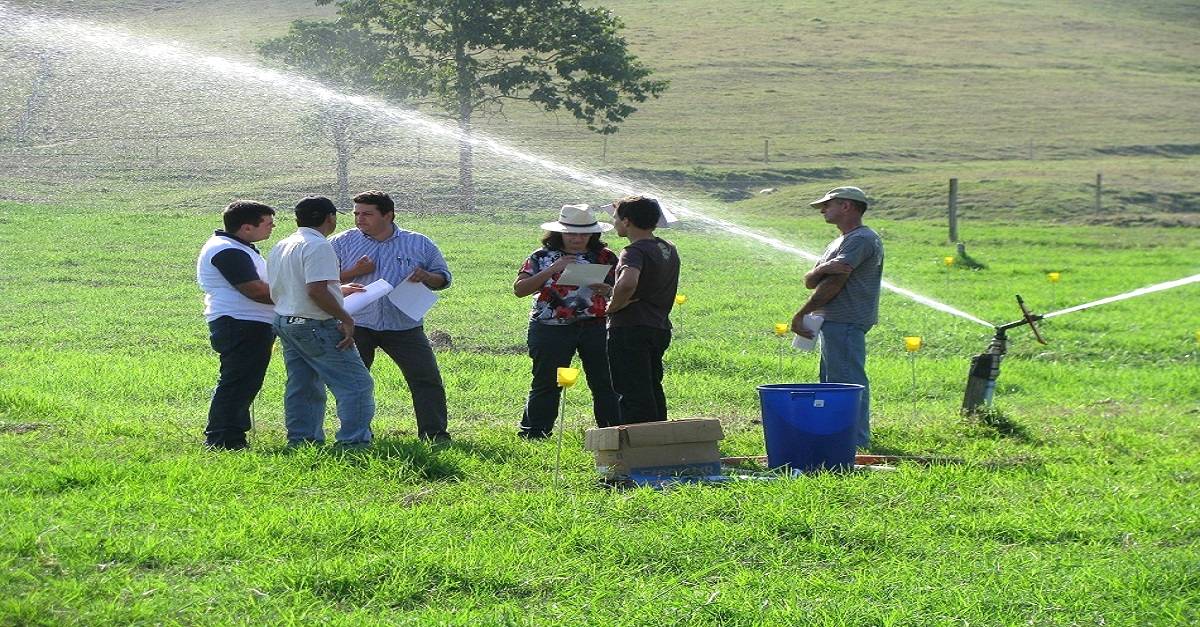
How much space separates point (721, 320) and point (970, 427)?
280 inches

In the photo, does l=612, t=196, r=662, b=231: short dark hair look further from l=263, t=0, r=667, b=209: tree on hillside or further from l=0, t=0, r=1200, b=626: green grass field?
l=263, t=0, r=667, b=209: tree on hillside

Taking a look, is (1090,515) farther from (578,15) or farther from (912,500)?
(578,15)

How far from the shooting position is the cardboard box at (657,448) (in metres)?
7.79

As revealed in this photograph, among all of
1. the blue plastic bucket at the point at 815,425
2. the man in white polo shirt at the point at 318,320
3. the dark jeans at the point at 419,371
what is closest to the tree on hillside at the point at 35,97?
the dark jeans at the point at 419,371

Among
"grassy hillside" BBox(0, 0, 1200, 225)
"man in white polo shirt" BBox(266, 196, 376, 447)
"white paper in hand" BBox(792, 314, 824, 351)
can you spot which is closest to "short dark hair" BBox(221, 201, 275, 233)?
"man in white polo shirt" BBox(266, 196, 376, 447)

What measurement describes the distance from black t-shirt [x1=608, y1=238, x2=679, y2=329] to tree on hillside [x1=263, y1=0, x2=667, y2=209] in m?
26.2

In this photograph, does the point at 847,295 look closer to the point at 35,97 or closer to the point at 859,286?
the point at 859,286

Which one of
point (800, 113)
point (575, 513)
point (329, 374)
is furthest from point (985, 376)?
point (800, 113)

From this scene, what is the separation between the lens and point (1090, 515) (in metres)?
6.92

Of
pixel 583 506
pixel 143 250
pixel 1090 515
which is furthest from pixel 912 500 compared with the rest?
pixel 143 250

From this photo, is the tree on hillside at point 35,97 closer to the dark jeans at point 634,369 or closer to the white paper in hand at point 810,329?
the dark jeans at point 634,369

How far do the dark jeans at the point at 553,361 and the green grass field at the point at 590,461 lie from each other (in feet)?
1.23

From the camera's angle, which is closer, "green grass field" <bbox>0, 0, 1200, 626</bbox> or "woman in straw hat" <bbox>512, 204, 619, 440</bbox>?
"green grass field" <bbox>0, 0, 1200, 626</bbox>

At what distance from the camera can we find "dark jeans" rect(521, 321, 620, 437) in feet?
31.5
